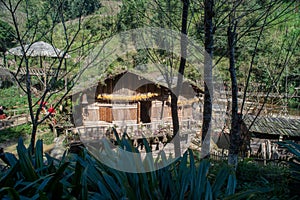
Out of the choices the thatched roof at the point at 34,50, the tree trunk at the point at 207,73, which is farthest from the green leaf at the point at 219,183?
the thatched roof at the point at 34,50

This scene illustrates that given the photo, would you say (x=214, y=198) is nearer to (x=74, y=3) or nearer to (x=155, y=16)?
(x=74, y=3)

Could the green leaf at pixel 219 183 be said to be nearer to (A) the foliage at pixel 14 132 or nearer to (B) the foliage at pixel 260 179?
(B) the foliage at pixel 260 179

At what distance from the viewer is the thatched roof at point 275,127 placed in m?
8.09

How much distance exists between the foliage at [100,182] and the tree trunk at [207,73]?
1.40 m

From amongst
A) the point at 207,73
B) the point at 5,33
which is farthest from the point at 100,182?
the point at 5,33

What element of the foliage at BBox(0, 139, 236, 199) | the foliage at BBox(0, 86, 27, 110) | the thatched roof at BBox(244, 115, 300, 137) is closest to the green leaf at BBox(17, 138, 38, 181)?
the foliage at BBox(0, 139, 236, 199)

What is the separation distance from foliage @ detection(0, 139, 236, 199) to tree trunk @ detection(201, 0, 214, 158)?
1.40m

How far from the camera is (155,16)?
3857mm

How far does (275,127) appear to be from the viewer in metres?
8.47

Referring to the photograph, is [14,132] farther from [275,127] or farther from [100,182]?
[100,182]

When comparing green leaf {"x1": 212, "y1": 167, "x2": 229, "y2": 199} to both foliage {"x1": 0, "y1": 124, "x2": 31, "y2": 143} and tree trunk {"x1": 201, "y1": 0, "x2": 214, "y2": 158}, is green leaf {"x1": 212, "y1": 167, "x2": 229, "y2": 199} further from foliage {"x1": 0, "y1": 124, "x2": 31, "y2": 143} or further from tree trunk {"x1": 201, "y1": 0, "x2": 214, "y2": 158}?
foliage {"x1": 0, "y1": 124, "x2": 31, "y2": 143}

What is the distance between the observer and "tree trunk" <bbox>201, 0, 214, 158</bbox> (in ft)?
8.58

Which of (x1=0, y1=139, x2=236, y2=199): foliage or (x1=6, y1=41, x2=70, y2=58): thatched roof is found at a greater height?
(x1=6, y1=41, x2=70, y2=58): thatched roof

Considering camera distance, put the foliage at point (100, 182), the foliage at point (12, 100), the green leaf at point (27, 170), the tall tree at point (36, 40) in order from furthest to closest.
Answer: the foliage at point (12, 100) < the tall tree at point (36, 40) < the green leaf at point (27, 170) < the foliage at point (100, 182)
